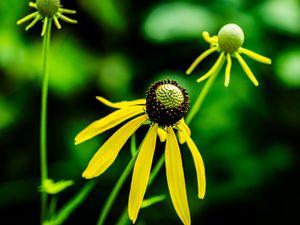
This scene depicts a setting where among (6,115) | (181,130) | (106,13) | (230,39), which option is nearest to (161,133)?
(181,130)

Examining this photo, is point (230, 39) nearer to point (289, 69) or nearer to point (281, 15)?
point (289, 69)

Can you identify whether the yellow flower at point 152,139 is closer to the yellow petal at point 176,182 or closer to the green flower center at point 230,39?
the yellow petal at point 176,182


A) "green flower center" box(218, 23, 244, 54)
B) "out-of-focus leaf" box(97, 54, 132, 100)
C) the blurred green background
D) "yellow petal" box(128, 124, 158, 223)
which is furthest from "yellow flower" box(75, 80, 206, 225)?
"out-of-focus leaf" box(97, 54, 132, 100)

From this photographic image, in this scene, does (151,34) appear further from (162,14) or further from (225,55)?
(225,55)

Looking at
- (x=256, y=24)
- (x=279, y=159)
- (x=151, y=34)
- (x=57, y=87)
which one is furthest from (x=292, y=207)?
(x=57, y=87)

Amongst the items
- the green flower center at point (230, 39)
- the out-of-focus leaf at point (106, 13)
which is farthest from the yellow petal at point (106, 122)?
the out-of-focus leaf at point (106, 13)

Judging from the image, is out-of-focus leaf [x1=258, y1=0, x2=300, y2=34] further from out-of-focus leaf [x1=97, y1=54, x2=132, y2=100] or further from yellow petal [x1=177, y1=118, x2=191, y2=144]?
yellow petal [x1=177, y1=118, x2=191, y2=144]
